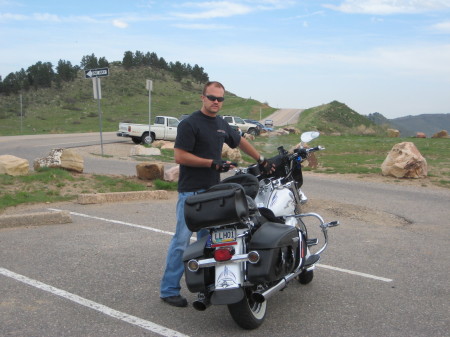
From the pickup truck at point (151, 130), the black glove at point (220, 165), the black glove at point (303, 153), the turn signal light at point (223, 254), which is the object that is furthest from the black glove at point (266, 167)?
the pickup truck at point (151, 130)

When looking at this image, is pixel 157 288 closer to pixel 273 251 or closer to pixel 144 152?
pixel 273 251

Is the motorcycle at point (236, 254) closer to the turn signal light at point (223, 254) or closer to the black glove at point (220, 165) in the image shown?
the turn signal light at point (223, 254)

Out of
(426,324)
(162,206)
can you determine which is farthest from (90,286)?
(162,206)

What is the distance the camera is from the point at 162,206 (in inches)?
397

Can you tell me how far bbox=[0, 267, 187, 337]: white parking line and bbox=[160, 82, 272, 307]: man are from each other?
0.45 m

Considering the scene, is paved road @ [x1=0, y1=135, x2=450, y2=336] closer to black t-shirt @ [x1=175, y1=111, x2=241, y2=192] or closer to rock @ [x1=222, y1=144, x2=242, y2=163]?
black t-shirt @ [x1=175, y1=111, x2=241, y2=192]

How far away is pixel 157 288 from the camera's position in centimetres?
544

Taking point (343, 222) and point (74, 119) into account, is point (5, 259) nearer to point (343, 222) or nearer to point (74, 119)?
point (343, 222)

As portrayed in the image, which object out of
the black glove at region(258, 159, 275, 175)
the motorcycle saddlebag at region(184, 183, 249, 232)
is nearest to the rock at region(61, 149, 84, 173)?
the black glove at region(258, 159, 275, 175)

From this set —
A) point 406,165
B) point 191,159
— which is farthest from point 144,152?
point 191,159

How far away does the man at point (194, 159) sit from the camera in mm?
4742

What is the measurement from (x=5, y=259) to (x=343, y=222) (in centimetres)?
513

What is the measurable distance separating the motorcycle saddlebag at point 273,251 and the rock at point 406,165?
461 inches

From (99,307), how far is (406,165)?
12.3 metres
